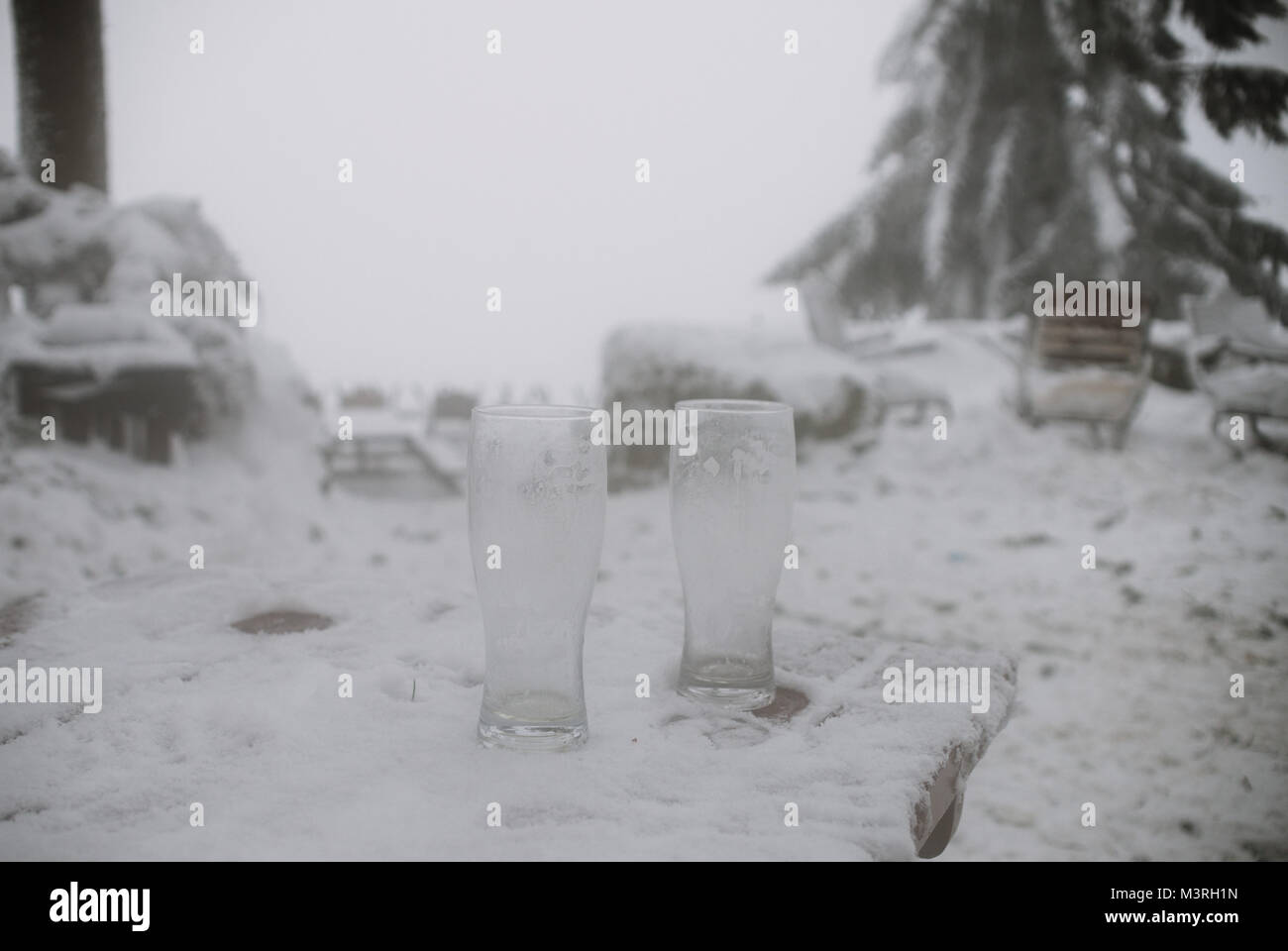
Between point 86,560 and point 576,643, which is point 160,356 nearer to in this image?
point 86,560

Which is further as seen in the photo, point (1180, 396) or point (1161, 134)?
point (1161, 134)

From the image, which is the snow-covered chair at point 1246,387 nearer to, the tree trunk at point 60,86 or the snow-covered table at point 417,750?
the snow-covered table at point 417,750

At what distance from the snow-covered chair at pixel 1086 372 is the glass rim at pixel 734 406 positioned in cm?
557

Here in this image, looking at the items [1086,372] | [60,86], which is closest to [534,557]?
[60,86]

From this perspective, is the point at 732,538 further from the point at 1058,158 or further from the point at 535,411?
the point at 1058,158

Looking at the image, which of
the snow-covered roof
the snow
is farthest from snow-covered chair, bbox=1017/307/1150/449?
the snow-covered roof

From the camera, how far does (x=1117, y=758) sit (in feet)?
9.35

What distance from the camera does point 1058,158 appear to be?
430 inches

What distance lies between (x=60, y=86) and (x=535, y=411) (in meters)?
4.76

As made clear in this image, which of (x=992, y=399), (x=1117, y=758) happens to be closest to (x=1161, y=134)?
(x=992, y=399)

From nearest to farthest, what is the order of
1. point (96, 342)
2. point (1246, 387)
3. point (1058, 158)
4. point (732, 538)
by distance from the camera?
point (732, 538) → point (96, 342) → point (1246, 387) → point (1058, 158)

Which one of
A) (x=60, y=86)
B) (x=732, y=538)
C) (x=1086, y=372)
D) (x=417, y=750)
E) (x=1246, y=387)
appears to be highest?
(x=60, y=86)

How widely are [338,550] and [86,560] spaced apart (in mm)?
1170
